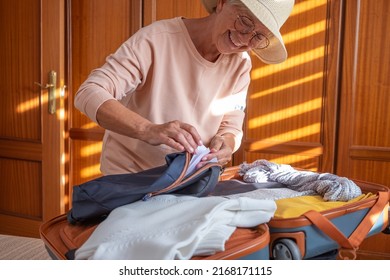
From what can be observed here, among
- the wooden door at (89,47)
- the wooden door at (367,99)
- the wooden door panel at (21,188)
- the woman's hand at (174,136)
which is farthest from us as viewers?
the wooden door panel at (21,188)

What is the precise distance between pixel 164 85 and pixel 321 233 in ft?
2.20

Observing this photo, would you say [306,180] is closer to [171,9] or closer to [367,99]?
[367,99]

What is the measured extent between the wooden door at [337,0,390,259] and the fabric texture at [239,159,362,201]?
1346 millimetres

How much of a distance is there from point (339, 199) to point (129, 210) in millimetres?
570

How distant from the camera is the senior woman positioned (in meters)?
1.25

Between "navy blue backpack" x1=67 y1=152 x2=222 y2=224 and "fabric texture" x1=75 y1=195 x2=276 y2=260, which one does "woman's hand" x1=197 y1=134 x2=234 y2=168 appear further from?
"fabric texture" x1=75 y1=195 x2=276 y2=260

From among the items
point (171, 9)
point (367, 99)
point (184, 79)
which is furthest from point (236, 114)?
point (171, 9)

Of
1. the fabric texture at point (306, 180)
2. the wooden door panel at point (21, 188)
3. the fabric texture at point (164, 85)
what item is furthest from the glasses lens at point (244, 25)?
the wooden door panel at point (21, 188)

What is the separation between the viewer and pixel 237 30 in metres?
1.34

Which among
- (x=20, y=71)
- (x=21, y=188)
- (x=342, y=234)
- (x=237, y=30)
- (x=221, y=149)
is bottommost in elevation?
(x=21, y=188)

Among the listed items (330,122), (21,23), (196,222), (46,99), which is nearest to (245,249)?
(196,222)

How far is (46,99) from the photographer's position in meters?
3.08

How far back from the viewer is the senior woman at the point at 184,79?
1250mm

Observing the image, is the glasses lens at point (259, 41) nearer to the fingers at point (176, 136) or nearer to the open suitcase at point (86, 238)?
the fingers at point (176, 136)
